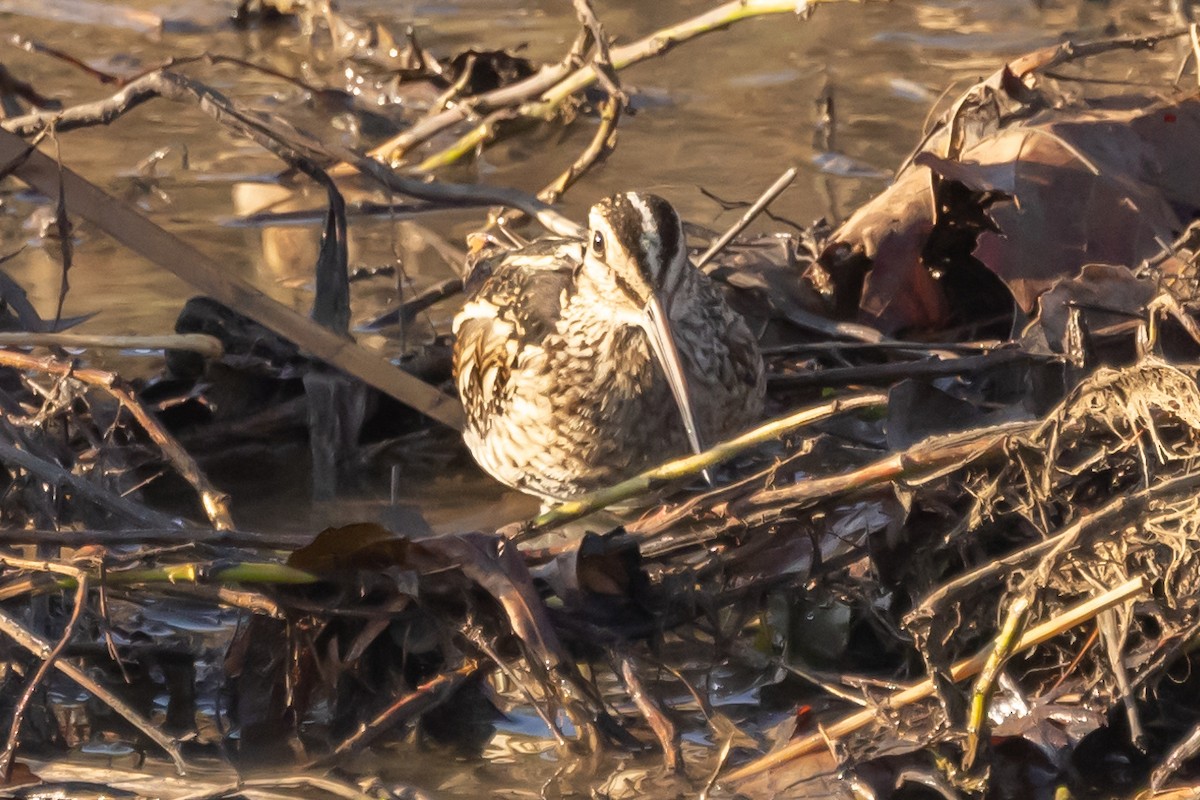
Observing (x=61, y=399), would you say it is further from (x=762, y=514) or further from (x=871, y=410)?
(x=871, y=410)

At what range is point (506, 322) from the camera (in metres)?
4.87

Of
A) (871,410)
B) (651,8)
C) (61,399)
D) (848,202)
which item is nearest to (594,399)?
(871,410)

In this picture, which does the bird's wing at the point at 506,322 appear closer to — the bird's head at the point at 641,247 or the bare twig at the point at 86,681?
the bird's head at the point at 641,247

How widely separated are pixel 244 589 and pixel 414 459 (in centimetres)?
154

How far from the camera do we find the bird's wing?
4762mm

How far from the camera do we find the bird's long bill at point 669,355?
171 inches

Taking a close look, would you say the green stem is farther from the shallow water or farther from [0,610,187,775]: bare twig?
the shallow water

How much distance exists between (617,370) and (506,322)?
17.0 inches

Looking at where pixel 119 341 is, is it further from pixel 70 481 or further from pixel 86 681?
pixel 86 681

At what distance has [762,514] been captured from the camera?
11.7 feet

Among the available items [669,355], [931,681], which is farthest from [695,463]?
[669,355]

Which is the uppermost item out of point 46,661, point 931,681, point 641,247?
point 641,247

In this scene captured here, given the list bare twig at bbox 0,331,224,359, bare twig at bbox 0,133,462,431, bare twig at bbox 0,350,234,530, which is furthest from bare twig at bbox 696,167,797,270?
bare twig at bbox 0,350,234,530

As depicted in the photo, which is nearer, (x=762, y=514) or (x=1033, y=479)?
(x=1033, y=479)
